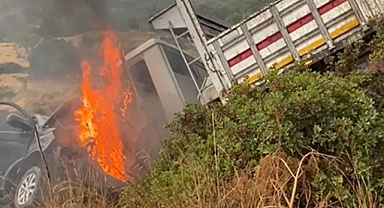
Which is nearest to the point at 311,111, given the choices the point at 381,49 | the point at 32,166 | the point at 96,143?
the point at 381,49

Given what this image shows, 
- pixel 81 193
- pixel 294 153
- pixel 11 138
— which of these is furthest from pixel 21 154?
pixel 294 153

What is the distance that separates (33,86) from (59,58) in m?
0.60

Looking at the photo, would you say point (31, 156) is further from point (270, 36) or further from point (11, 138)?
point (270, 36)

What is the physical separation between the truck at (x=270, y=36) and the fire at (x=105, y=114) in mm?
1343

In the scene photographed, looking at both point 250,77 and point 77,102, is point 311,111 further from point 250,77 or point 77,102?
point 77,102

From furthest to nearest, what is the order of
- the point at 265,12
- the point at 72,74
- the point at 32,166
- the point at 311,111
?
the point at 72,74, the point at 32,166, the point at 265,12, the point at 311,111

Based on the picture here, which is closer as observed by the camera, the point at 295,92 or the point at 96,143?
the point at 295,92

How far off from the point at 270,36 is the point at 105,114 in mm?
2759

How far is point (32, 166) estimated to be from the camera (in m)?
7.10

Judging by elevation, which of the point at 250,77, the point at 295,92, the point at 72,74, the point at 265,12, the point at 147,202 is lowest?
the point at 147,202

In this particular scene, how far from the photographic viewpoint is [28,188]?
6742 millimetres

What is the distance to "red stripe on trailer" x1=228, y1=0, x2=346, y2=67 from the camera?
556cm

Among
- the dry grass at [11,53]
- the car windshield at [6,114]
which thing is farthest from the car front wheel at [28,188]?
the dry grass at [11,53]

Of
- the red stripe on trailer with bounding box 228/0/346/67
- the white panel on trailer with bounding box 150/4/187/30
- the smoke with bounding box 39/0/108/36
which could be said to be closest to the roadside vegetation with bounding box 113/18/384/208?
the red stripe on trailer with bounding box 228/0/346/67
